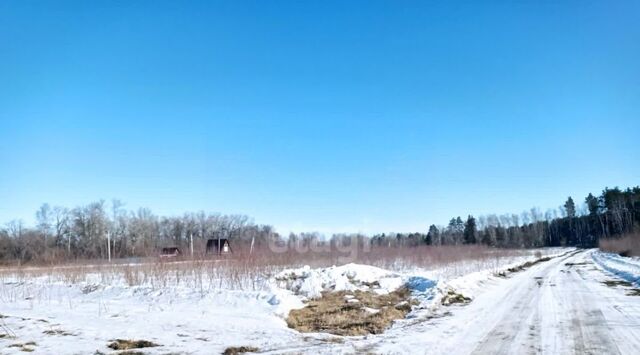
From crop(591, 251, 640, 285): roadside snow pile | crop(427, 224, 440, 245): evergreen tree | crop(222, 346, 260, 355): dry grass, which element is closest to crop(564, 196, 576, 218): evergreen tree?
crop(427, 224, 440, 245): evergreen tree

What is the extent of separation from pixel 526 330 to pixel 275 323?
5444mm

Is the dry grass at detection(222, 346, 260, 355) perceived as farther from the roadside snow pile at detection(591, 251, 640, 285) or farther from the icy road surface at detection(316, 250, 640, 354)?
the roadside snow pile at detection(591, 251, 640, 285)

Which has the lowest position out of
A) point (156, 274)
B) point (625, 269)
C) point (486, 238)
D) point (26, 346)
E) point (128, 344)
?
point (486, 238)

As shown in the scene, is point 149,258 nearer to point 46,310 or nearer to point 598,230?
point 46,310

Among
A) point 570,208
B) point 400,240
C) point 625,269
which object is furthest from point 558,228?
point 625,269

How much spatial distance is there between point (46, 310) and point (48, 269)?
9145mm

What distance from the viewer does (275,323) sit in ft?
34.2

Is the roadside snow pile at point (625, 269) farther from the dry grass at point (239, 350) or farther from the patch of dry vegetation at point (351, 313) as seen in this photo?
the dry grass at point (239, 350)

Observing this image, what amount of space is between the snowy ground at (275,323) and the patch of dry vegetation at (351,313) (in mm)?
428

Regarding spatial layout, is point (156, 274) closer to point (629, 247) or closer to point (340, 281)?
point (340, 281)

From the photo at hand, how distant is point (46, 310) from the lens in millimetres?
11883

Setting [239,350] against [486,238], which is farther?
[486,238]

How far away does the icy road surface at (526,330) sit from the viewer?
25.3 ft

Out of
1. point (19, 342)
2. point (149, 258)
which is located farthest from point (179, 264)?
point (19, 342)
